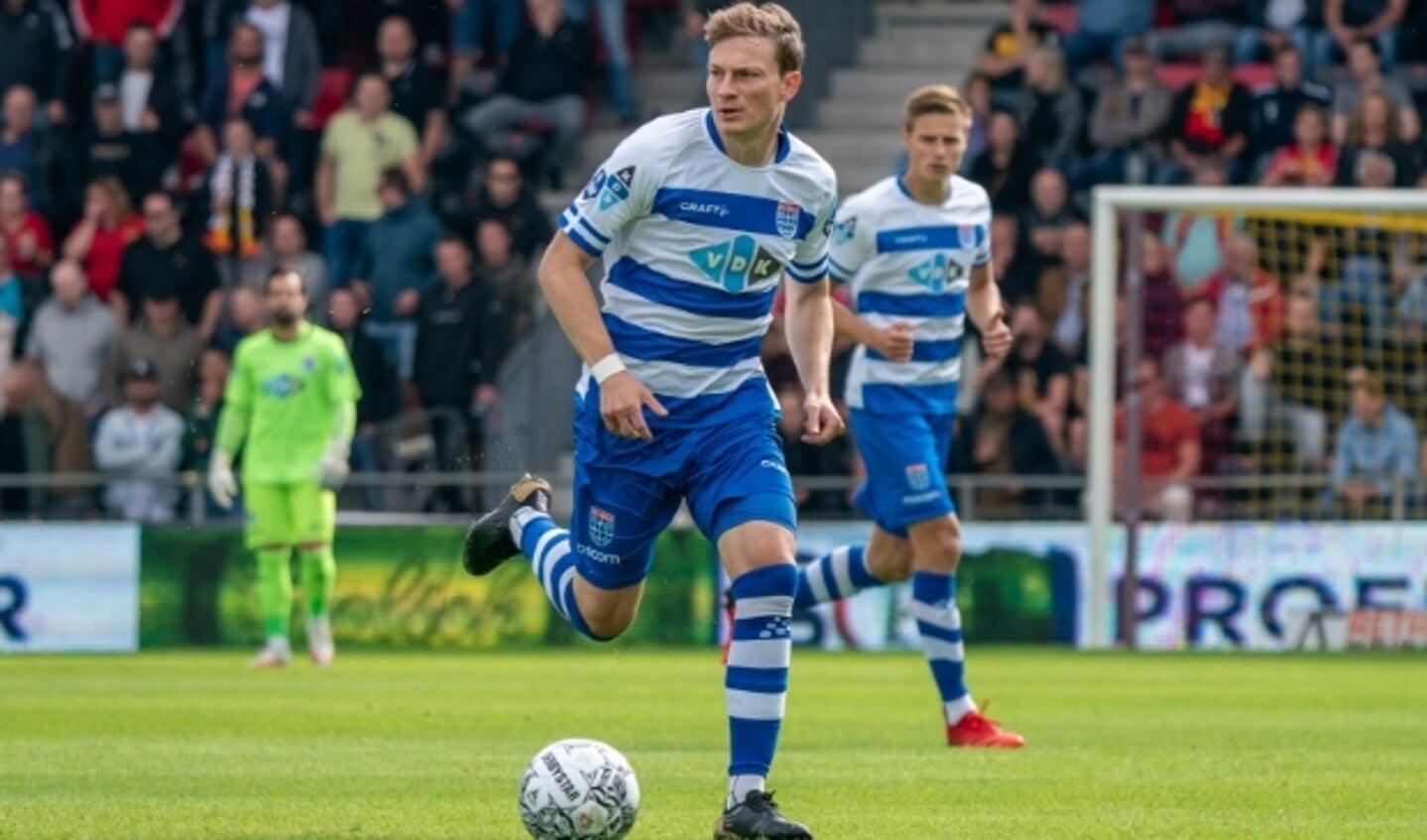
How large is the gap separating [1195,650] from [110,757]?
10.6 meters

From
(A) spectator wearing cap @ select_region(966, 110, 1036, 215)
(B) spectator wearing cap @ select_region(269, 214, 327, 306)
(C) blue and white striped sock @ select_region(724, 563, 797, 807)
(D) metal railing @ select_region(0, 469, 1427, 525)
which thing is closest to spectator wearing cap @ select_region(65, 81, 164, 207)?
(B) spectator wearing cap @ select_region(269, 214, 327, 306)

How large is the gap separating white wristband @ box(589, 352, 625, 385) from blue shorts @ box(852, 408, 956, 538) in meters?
4.22

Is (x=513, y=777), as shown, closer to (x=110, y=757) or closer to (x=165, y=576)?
(x=110, y=757)

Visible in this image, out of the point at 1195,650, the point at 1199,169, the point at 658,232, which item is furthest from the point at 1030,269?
the point at 658,232

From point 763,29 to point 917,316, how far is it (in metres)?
4.49

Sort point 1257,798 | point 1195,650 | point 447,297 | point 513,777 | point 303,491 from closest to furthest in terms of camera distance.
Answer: point 1257,798, point 513,777, point 303,491, point 1195,650, point 447,297

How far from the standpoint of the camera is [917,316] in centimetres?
1231

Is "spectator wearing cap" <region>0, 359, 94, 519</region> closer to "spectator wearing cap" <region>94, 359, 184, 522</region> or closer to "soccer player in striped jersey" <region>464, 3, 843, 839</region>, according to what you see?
"spectator wearing cap" <region>94, 359, 184, 522</region>

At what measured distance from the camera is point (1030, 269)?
2119 centimetres

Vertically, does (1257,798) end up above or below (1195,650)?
above

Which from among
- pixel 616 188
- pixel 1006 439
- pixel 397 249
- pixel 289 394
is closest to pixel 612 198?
pixel 616 188

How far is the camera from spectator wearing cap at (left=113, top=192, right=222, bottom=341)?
21938 millimetres

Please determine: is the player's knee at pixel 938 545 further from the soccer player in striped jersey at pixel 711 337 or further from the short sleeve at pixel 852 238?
the soccer player in striped jersey at pixel 711 337

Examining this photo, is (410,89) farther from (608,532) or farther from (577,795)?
(577,795)
